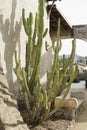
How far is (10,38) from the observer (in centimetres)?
823

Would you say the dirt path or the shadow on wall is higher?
the shadow on wall

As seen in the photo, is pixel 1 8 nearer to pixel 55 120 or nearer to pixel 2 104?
pixel 2 104

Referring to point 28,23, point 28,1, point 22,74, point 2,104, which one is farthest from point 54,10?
point 2,104

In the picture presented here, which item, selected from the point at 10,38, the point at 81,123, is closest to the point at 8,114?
the point at 10,38

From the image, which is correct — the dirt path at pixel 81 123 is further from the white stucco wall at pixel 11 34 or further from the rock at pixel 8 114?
the rock at pixel 8 114

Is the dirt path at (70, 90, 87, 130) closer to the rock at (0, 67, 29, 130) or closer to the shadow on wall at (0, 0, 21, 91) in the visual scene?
the shadow on wall at (0, 0, 21, 91)

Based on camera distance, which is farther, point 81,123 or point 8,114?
point 81,123

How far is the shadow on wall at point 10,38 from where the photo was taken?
310 inches

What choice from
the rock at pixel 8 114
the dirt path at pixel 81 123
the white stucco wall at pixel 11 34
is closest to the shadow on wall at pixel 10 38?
the white stucco wall at pixel 11 34

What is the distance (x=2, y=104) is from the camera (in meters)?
5.82

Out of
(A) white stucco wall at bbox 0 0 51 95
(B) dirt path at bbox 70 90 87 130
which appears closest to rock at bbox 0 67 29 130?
(A) white stucco wall at bbox 0 0 51 95

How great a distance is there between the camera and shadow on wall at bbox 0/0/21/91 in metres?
7.88

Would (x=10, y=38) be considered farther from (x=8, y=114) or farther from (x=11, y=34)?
(x=8, y=114)

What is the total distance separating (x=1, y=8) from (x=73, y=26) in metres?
8.50
